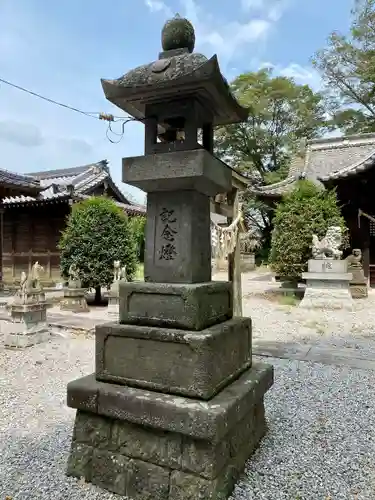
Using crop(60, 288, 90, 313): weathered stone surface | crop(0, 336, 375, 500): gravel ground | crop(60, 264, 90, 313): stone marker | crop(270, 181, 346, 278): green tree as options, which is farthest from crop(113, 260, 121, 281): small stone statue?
crop(0, 336, 375, 500): gravel ground

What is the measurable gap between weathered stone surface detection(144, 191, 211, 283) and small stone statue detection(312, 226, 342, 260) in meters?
7.72

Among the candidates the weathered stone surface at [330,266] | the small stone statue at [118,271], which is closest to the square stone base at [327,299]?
the weathered stone surface at [330,266]

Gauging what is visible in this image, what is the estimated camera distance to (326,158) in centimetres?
1806

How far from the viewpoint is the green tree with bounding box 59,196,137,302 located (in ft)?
32.7

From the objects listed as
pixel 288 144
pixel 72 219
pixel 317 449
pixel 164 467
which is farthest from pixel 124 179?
pixel 288 144

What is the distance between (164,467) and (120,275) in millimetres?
7840

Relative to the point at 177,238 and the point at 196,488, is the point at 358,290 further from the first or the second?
the point at 196,488

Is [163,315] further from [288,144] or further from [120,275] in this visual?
[288,144]

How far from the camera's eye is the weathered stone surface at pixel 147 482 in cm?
233

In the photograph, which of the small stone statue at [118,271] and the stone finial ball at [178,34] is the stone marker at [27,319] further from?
the stone finial ball at [178,34]

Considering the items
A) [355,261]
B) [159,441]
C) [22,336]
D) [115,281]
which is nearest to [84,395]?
[159,441]

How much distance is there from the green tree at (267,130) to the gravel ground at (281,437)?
2014 cm

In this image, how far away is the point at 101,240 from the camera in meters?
10.0

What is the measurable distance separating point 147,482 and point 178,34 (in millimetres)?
3164
